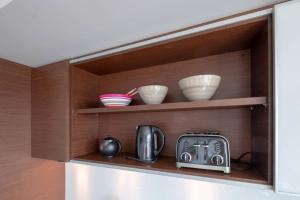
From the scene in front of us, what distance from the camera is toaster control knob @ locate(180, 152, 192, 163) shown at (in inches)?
27.6

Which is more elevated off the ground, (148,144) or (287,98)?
(287,98)

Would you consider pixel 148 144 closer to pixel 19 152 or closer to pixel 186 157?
pixel 186 157

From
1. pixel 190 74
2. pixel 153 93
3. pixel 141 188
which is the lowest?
pixel 141 188

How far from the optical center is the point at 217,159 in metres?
0.65

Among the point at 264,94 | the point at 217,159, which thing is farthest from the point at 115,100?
the point at 264,94

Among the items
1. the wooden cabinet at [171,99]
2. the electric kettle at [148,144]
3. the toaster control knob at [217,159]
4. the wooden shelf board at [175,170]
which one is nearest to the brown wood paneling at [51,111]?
the wooden cabinet at [171,99]

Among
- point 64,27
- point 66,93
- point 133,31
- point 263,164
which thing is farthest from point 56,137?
point 263,164

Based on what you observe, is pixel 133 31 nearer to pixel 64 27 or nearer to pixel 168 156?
pixel 64 27

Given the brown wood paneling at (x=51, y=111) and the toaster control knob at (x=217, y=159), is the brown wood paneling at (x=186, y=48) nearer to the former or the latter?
the brown wood paneling at (x=51, y=111)

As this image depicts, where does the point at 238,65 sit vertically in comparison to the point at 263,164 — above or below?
above

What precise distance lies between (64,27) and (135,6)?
321 millimetres

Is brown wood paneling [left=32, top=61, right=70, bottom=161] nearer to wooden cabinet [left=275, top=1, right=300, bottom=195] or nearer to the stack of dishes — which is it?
the stack of dishes

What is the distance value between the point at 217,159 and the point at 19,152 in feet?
3.69

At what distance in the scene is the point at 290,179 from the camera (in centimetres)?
50
